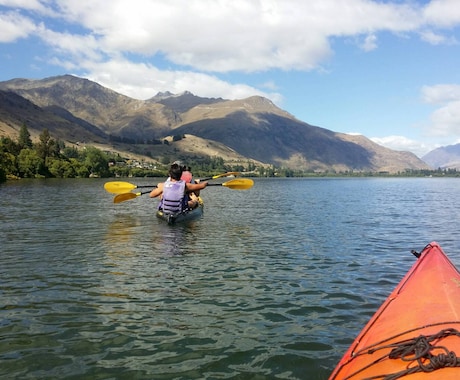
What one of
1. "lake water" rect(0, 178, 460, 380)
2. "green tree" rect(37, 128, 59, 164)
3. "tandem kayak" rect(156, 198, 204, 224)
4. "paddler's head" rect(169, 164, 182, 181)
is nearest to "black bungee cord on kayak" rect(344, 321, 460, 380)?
"lake water" rect(0, 178, 460, 380)

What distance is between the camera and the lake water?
8078 mm

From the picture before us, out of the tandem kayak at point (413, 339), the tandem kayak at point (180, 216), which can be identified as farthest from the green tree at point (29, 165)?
the tandem kayak at point (413, 339)

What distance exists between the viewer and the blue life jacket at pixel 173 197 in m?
25.6

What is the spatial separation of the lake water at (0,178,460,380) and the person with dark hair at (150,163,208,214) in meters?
2.97

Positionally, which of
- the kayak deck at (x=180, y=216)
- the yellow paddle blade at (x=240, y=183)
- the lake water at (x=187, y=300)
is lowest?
the lake water at (x=187, y=300)

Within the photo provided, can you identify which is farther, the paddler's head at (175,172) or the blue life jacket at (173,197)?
the blue life jacket at (173,197)

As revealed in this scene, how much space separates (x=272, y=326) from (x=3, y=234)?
19.0 meters

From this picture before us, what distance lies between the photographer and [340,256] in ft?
61.5

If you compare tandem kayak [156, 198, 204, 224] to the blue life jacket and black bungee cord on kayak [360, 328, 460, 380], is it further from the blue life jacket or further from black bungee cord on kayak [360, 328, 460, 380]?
black bungee cord on kayak [360, 328, 460, 380]

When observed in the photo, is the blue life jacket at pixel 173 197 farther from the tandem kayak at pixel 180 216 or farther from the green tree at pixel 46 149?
the green tree at pixel 46 149

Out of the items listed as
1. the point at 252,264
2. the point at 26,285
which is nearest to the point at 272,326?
the point at 252,264

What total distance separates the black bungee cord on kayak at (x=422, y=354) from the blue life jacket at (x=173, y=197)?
2034cm

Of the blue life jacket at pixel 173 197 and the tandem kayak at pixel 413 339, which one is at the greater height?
the blue life jacket at pixel 173 197

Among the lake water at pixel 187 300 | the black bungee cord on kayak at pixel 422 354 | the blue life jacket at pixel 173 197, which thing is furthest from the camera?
the blue life jacket at pixel 173 197
